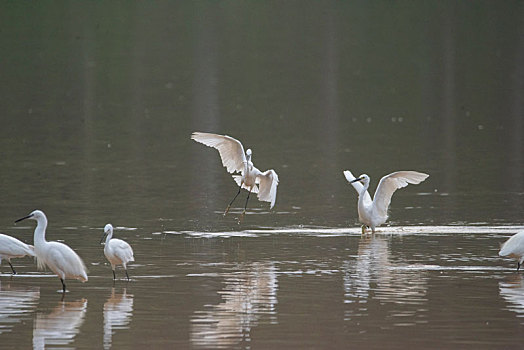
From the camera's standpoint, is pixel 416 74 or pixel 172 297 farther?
pixel 416 74

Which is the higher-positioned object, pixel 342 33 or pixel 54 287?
pixel 342 33

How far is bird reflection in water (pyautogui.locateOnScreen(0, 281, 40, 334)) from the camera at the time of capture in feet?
42.7

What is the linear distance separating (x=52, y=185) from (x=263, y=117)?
15574 mm

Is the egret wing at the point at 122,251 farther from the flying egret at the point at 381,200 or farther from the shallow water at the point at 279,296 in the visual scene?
the flying egret at the point at 381,200

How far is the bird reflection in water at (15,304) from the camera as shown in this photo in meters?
13.0

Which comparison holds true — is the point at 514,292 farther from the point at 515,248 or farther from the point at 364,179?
the point at 364,179

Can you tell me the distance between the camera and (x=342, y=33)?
245 feet

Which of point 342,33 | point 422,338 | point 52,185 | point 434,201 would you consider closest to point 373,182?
point 434,201

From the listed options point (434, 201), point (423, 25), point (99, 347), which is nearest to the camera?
point (99, 347)

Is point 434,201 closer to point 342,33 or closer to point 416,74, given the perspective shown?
point 416,74

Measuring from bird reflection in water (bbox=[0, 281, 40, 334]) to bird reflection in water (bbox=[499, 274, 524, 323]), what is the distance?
513 cm

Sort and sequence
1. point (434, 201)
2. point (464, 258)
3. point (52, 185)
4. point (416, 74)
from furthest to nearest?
point (416, 74)
point (52, 185)
point (434, 201)
point (464, 258)

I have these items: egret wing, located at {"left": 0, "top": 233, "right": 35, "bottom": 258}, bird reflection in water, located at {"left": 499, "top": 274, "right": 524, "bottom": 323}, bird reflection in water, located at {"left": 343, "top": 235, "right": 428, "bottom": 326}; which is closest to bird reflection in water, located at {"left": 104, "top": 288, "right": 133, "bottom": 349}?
egret wing, located at {"left": 0, "top": 233, "right": 35, "bottom": 258}

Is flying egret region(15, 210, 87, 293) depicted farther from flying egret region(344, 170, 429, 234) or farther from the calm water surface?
flying egret region(344, 170, 429, 234)
